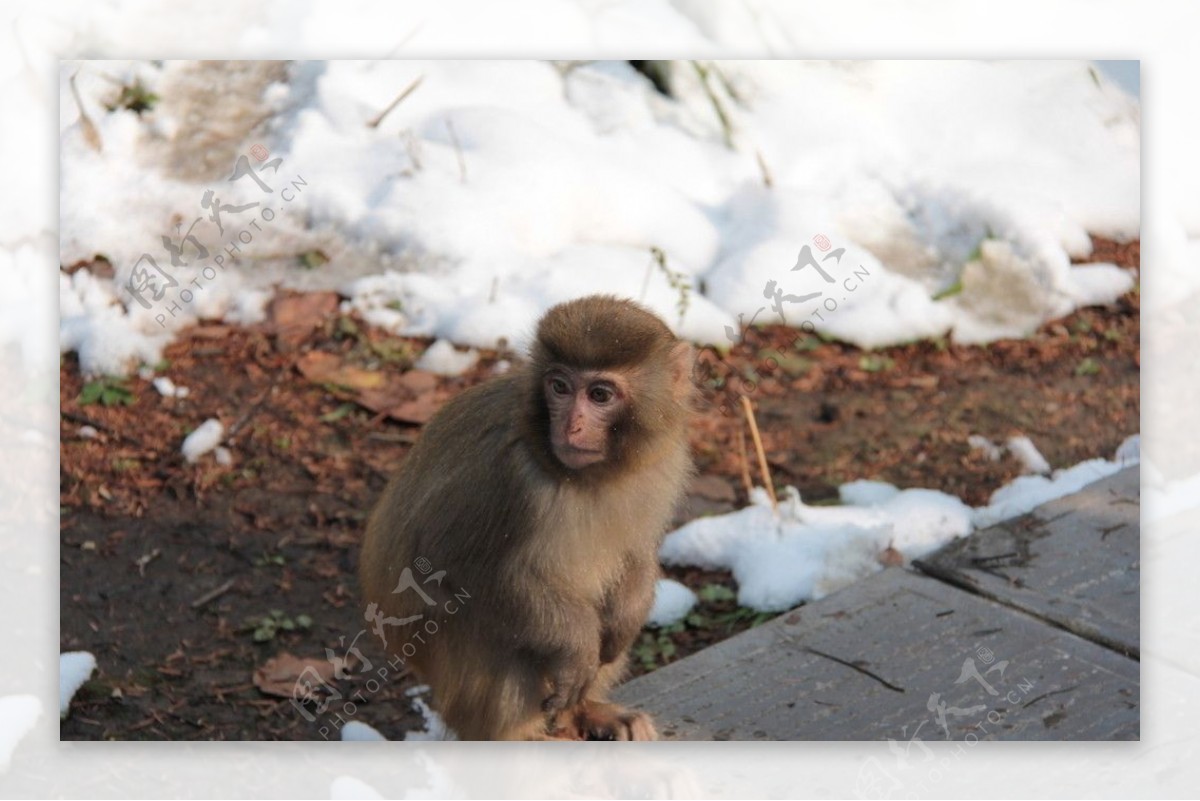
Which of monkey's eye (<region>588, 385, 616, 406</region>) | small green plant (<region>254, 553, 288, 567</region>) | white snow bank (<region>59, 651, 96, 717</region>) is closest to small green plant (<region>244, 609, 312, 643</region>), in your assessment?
small green plant (<region>254, 553, 288, 567</region>)

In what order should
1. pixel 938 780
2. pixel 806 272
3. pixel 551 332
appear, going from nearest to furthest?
pixel 551 332, pixel 938 780, pixel 806 272

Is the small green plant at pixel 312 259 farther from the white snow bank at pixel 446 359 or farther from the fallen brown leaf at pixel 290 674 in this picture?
the fallen brown leaf at pixel 290 674

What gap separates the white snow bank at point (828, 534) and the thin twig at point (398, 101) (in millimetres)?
1332

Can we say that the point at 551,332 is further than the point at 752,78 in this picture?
No

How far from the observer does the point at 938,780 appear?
4.38 meters

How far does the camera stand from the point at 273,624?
464 centimetres

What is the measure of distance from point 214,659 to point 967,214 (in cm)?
216

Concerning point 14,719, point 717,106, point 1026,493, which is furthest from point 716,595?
point 14,719

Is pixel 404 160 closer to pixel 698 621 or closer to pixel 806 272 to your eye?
pixel 806 272

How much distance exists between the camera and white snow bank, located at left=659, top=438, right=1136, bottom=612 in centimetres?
479

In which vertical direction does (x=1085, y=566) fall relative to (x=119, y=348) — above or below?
below

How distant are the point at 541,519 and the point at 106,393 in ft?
4.01

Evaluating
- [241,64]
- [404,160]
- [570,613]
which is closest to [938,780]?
[570,613]

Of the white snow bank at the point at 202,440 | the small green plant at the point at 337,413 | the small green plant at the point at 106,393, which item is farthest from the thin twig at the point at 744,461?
the small green plant at the point at 106,393
